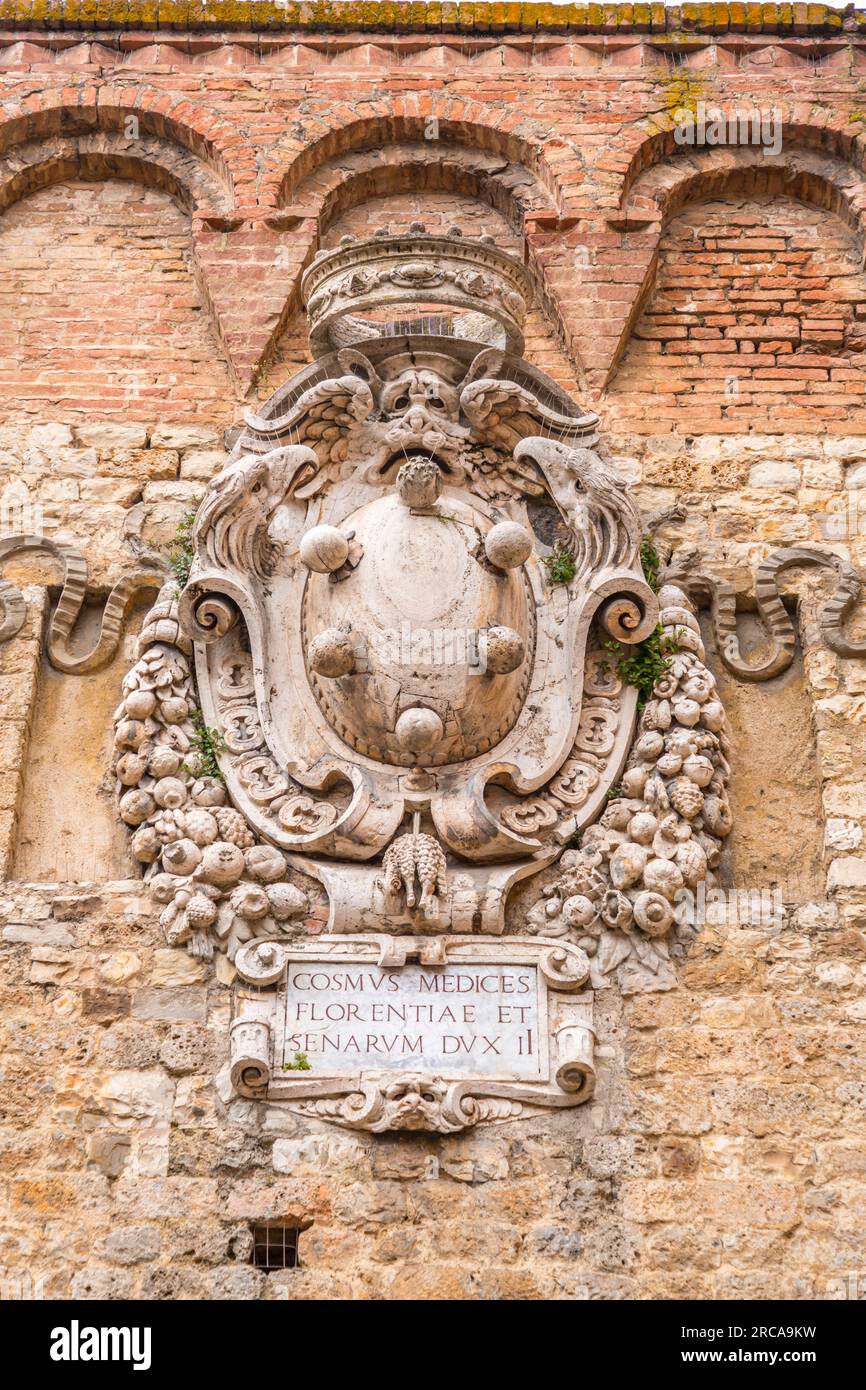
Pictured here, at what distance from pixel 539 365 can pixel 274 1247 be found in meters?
3.51

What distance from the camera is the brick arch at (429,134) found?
861 cm

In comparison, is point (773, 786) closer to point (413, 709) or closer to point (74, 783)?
point (413, 709)

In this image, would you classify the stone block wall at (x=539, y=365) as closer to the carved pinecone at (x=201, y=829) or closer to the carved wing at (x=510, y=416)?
the carved pinecone at (x=201, y=829)

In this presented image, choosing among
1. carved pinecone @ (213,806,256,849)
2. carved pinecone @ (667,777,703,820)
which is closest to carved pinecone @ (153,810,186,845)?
carved pinecone @ (213,806,256,849)

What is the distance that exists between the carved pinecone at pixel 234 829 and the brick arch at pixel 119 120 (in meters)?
2.86

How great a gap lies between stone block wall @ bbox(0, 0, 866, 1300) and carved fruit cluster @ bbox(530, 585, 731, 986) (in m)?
0.17

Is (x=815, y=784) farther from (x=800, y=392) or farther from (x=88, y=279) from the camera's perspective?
(x=88, y=279)

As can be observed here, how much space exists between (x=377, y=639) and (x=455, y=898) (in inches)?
33.7

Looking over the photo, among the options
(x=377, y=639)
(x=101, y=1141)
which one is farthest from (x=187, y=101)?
(x=101, y=1141)

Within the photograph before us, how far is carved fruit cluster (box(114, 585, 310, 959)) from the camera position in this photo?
681cm

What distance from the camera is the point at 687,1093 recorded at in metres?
6.62

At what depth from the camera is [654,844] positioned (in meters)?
6.92

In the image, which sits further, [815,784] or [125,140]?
[125,140]

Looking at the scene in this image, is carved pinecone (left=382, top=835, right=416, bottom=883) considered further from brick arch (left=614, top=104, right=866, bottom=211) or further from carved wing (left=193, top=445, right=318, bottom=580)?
brick arch (left=614, top=104, right=866, bottom=211)
